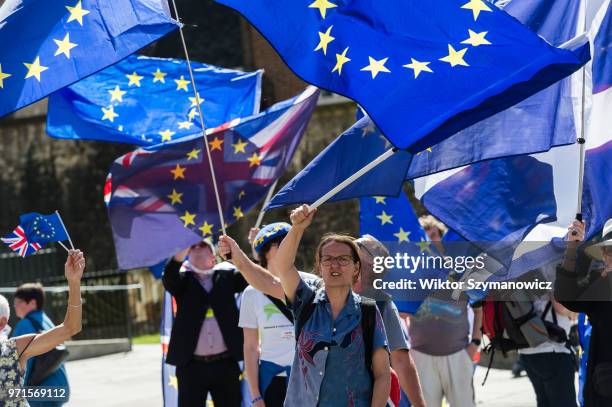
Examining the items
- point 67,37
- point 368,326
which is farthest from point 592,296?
point 67,37

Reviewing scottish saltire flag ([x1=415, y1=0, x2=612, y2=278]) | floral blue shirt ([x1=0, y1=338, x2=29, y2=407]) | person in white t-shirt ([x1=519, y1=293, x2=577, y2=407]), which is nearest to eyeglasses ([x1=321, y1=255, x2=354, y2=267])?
scottish saltire flag ([x1=415, y1=0, x2=612, y2=278])

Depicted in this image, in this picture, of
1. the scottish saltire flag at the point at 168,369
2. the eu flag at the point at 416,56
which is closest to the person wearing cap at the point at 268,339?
the eu flag at the point at 416,56

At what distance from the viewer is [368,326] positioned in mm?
5781

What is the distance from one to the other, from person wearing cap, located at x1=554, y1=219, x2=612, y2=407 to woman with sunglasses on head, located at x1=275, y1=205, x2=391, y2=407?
131 centimetres

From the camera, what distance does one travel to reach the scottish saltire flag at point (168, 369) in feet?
32.3

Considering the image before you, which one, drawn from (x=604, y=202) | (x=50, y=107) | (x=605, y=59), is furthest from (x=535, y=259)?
(x=50, y=107)

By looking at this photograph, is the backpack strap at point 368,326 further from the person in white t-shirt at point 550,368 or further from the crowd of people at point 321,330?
the person in white t-shirt at point 550,368

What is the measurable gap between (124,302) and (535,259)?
15.7m

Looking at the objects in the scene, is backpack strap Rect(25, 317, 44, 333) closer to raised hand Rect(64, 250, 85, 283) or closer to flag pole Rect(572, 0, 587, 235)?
raised hand Rect(64, 250, 85, 283)

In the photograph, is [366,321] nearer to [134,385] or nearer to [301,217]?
[301,217]

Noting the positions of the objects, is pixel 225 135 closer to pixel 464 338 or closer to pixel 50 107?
pixel 50 107

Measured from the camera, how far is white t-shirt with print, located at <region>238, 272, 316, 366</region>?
25.4ft

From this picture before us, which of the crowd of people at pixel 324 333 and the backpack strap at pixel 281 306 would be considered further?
the backpack strap at pixel 281 306

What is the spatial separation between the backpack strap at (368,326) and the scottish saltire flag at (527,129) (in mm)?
1801
